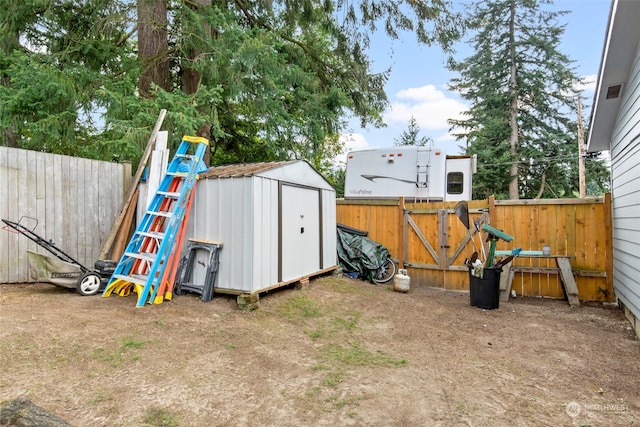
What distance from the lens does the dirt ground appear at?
2.40 m

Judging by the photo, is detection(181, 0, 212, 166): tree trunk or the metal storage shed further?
detection(181, 0, 212, 166): tree trunk

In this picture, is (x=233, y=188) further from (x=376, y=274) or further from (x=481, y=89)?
(x=481, y=89)

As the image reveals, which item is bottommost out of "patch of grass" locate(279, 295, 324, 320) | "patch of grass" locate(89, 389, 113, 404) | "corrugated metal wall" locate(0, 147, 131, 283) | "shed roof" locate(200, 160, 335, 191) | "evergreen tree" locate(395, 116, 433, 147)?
"patch of grass" locate(279, 295, 324, 320)

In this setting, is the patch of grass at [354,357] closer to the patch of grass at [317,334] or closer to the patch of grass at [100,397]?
the patch of grass at [317,334]

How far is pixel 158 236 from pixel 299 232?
219cm

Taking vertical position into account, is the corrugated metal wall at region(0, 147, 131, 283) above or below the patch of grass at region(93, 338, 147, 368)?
above

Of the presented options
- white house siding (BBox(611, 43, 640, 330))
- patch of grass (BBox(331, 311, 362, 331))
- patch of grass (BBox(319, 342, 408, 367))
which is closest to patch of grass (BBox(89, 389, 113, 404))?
patch of grass (BBox(319, 342, 408, 367))

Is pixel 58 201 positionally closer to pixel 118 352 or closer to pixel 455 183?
pixel 118 352

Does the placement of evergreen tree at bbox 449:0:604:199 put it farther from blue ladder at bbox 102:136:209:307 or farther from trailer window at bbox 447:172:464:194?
blue ladder at bbox 102:136:209:307

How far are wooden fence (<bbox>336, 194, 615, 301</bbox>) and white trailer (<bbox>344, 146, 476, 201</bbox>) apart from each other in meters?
1.44

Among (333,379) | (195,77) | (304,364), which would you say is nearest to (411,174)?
(195,77)

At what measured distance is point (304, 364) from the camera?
323cm

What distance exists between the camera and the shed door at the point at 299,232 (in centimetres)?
555

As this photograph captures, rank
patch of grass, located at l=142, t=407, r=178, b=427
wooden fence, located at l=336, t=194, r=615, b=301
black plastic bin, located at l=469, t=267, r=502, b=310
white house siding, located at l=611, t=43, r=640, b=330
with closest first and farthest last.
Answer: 1. patch of grass, located at l=142, t=407, r=178, b=427
2. white house siding, located at l=611, t=43, r=640, b=330
3. black plastic bin, located at l=469, t=267, r=502, b=310
4. wooden fence, located at l=336, t=194, r=615, b=301
